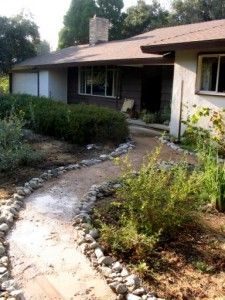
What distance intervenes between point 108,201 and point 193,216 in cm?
145

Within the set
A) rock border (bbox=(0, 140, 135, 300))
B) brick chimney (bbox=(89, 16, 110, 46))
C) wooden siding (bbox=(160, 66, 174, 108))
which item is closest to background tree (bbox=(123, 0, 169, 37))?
brick chimney (bbox=(89, 16, 110, 46))

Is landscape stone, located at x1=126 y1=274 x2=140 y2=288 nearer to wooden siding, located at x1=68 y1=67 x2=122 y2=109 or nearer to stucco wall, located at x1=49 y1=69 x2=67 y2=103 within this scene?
wooden siding, located at x1=68 y1=67 x2=122 y2=109

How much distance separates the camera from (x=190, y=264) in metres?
4.39

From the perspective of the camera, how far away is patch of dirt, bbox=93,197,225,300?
3.90 m

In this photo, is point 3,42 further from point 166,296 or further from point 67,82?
point 166,296

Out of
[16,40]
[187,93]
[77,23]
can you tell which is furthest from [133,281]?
[77,23]

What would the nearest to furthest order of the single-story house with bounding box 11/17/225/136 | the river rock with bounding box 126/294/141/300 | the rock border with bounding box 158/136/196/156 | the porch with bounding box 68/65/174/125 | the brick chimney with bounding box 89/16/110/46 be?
1. the river rock with bounding box 126/294/141/300
2. the rock border with bounding box 158/136/196/156
3. the single-story house with bounding box 11/17/225/136
4. the porch with bounding box 68/65/174/125
5. the brick chimney with bounding box 89/16/110/46

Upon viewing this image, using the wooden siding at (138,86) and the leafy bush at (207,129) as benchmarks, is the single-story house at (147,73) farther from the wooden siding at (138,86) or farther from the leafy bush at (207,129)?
the leafy bush at (207,129)

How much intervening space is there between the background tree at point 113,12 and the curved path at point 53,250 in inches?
1321

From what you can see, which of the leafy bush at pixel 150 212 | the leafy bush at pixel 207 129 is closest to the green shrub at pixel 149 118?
the leafy bush at pixel 207 129

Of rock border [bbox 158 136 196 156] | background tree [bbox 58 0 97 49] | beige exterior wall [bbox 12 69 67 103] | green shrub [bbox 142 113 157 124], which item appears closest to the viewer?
rock border [bbox 158 136 196 156]

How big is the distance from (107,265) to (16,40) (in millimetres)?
23613

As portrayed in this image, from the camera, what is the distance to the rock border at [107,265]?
3779 mm

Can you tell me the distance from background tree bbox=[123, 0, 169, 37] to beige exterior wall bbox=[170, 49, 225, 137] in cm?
2581
